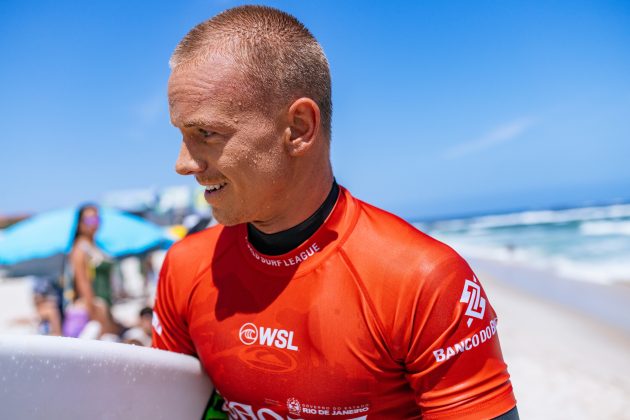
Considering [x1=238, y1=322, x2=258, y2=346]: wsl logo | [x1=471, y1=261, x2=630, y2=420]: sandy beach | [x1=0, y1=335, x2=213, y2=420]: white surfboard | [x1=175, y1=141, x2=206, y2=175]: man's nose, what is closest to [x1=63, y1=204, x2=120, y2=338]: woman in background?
[x1=0, y1=335, x2=213, y2=420]: white surfboard

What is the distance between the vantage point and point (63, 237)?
8039 mm

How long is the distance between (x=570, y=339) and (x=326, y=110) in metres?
5.69

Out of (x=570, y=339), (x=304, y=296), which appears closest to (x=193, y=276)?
(x=304, y=296)

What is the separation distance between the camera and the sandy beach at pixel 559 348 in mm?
4172

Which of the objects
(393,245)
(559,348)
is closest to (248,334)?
(393,245)

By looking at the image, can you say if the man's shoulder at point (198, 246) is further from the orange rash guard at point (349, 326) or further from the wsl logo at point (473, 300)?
the wsl logo at point (473, 300)

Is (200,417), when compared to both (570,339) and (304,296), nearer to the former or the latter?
(304,296)

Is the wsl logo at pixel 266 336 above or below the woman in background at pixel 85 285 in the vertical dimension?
above

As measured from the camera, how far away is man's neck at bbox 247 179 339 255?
1.52 metres

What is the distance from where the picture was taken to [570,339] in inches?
237

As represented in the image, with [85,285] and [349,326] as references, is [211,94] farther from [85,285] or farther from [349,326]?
[85,285]

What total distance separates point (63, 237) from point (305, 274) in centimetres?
763

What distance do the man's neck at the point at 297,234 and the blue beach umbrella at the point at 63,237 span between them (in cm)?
697

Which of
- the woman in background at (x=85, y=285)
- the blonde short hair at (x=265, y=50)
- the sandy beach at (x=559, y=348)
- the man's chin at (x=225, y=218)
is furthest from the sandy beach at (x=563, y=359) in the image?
the woman in background at (x=85, y=285)
